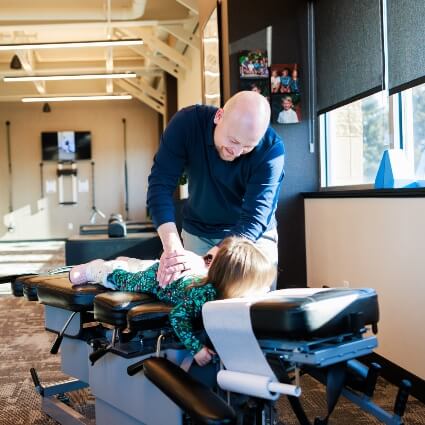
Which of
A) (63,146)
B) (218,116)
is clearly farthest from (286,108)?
(63,146)

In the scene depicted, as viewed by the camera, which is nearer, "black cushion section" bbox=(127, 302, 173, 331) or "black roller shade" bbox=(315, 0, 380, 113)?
Answer: "black cushion section" bbox=(127, 302, 173, 331)

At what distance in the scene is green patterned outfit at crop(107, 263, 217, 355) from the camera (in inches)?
60.4

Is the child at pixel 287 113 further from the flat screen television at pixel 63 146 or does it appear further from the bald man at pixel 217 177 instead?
the flat screen television at pixel 63 146

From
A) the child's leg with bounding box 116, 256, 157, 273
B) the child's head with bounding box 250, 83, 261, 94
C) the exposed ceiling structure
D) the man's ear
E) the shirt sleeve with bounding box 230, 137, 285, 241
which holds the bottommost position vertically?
the child's leg with bounding box 116, 256, 157, 273

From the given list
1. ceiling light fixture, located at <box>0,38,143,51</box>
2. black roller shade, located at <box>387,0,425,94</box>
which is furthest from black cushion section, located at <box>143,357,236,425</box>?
ceiling light fixture, located at <box>0,38,143,51</box>

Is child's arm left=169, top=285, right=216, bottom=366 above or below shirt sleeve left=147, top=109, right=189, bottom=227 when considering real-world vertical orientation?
below

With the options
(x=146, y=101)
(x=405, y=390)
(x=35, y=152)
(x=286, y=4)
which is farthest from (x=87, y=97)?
(x=405, y=390)

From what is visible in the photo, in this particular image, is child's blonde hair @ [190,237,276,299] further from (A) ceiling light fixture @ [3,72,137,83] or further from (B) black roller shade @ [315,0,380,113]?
(A) ceiling light fixture @ [3,72,137,83]

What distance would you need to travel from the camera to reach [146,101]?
1260 centimetres

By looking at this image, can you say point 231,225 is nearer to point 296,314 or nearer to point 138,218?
point 296,314

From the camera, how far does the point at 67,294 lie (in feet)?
6.75

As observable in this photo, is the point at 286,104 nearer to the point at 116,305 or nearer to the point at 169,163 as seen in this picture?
the point at 169,163

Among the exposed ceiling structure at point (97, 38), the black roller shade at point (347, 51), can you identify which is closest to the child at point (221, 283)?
the black roller shade at point (347, 51)

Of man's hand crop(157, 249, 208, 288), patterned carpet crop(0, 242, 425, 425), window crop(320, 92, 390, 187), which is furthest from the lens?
window crop(320, 92, 390, 187)
